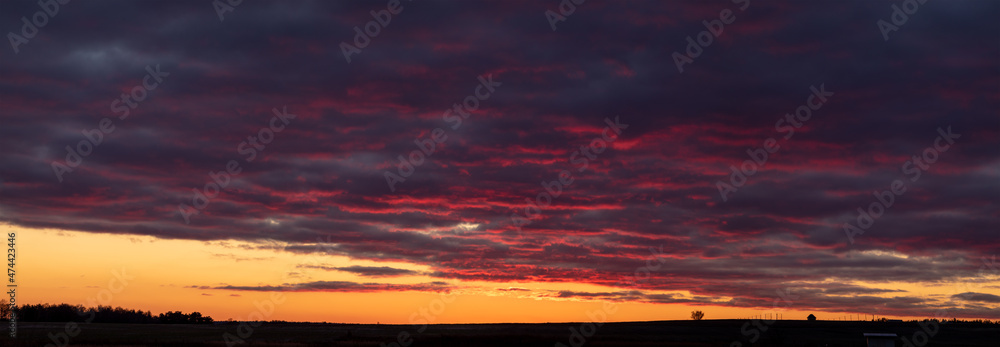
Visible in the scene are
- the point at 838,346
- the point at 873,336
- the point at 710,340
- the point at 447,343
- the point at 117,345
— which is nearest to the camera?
the point at 873,336

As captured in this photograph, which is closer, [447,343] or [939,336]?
[447,343]

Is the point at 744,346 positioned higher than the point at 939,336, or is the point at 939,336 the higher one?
the point at 939,336

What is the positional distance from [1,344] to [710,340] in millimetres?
85013

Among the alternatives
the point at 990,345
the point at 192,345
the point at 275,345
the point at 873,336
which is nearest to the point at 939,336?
the point at 990,345

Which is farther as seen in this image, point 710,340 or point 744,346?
point 710,340

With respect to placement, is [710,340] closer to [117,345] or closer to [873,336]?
[873,336]

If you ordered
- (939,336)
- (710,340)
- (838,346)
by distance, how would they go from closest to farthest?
(838,346) → (710,340) → (939,336)

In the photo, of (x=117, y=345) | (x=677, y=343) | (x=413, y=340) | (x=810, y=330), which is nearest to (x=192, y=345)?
(x=117, y=345)

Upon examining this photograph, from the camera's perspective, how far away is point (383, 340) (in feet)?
338

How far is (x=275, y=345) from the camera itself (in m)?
87.6

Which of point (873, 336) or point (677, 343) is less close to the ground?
point (677, 343)

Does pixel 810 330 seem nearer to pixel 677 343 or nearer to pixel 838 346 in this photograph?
pixel 838 346

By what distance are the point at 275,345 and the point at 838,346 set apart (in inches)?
2664

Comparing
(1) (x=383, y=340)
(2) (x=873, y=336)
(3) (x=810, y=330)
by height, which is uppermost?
(3) (x=810, y=330)
